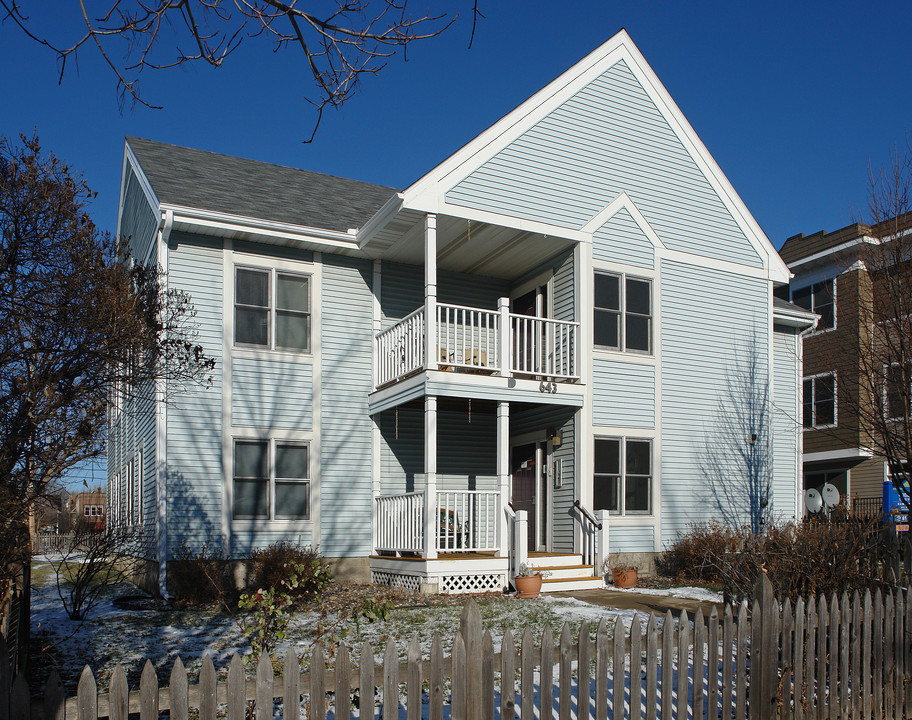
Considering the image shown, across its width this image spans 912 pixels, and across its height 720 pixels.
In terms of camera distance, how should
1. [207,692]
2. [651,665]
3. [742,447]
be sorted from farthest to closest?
[742,447]
[651,665]
[207,692]

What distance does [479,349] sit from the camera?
14523mm

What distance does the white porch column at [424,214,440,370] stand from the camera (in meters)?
14.3

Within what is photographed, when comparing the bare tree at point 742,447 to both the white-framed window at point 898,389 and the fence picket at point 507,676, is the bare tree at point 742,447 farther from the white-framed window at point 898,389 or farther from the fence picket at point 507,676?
the fence picket at point 507,676

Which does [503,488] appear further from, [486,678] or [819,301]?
[819,301]

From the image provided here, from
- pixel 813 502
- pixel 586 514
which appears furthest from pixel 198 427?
pixel 813 502

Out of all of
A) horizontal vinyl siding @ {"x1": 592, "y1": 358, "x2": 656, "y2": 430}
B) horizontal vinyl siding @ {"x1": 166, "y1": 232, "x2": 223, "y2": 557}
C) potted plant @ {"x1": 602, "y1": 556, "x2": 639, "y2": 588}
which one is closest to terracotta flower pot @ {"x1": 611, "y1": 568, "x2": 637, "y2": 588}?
potted plant @ {"x1": 602, "y1": 556, "x2": 639, "y2": 588}

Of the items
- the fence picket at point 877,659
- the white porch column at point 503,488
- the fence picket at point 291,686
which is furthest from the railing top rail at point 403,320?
the fence picket at point 291,686

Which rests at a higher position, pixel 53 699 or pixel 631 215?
pixel 631 215

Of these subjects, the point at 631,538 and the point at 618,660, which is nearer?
the point at 618,660

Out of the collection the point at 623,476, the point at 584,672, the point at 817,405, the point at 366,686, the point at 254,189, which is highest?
the point at 254,189

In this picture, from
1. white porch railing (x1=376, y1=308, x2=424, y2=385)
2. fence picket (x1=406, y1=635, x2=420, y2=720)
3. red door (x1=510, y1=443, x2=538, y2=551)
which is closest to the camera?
fence picket (x1=406, y1=635, x2=420, y2=720)

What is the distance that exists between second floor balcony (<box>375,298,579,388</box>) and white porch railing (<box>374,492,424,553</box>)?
84.4 inches

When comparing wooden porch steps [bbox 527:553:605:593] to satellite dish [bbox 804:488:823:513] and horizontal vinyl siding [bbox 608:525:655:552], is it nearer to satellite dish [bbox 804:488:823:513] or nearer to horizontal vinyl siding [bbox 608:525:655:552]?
horizontal vinyl siding [bbox 608:525:655:552]

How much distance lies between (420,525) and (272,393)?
144 inches
